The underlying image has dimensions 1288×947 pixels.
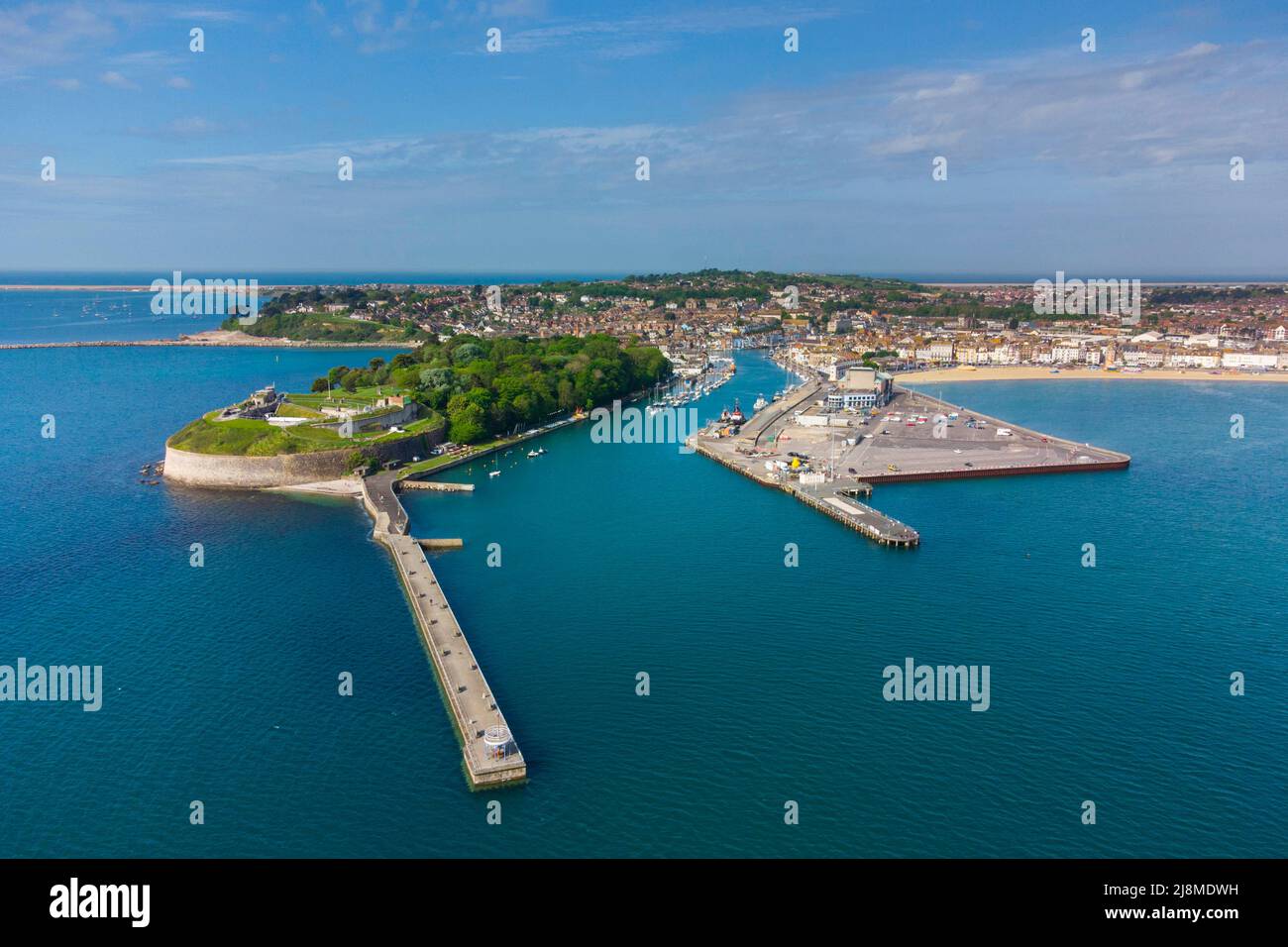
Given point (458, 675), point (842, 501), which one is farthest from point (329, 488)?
point (842, 501)

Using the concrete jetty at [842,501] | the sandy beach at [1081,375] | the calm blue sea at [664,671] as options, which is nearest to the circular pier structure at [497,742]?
the calm blue sea at [664,671]

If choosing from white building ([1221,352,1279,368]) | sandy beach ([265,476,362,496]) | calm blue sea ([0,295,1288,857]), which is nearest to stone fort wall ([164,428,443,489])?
sandy beach ([265,476,362,496])

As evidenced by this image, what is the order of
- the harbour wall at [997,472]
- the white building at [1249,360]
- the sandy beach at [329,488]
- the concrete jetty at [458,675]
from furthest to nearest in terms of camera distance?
the white building at [1249,360] → the harbour wall at [997,472] → the sandy beach at [329,488] → the concrete jetty at [458,675]

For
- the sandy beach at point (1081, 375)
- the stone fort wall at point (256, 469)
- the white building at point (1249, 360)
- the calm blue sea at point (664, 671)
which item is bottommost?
the calm blue sea at point (664, 671)

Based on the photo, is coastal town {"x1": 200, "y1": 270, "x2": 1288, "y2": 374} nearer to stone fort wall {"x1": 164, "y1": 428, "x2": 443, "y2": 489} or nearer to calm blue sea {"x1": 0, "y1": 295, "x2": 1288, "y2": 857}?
stone fort wall {"x1": 164, "y1": 428, "x2": 443, "y2": 489}

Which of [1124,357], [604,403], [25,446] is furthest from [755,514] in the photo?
[1124,357]

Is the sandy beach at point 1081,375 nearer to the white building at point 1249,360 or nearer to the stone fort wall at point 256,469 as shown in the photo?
the white building at point 1249,360
